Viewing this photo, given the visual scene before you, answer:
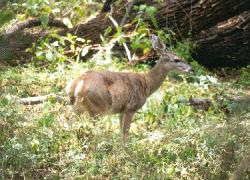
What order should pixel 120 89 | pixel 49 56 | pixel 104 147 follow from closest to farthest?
pixel 104 147
pixel 120 89
pixel 49 56

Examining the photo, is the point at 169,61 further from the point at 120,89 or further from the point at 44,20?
the point at 44,20

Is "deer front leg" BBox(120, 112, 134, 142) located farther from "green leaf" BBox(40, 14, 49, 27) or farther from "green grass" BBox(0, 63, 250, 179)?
"green leaf" BBox(40, 14, 49, 27)

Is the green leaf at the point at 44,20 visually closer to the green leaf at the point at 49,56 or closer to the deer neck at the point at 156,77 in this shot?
the green leaf at the point at 49,56

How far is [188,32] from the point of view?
10.3 meters

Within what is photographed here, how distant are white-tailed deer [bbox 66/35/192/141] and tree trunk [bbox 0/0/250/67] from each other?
66.0 inches

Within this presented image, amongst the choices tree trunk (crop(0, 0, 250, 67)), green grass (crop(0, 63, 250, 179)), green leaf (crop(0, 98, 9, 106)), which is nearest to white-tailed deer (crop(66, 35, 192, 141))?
green grass (crop(0, 63, 250, 179))

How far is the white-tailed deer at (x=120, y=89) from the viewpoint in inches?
265

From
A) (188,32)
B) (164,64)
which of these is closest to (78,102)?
(164,64)

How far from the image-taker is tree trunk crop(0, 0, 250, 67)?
1000 cm

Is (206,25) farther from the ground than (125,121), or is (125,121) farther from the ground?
(206,25)

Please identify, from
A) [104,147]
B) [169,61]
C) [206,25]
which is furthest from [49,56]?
[104,147]

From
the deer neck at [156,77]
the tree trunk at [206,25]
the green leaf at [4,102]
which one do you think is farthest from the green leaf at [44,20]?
the green leaf at [4,102]

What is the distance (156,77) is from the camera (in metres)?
8.48

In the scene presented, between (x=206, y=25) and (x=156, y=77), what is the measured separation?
7.48 feet
